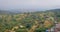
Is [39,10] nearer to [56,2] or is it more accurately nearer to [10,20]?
[56,2]

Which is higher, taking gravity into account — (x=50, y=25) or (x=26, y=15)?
(x=26, y=15)

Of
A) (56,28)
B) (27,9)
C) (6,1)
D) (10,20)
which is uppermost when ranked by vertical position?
(6,1)

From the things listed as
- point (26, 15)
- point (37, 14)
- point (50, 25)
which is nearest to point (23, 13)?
point (26, 15)

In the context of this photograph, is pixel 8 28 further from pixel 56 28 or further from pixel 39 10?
pixel 56 28

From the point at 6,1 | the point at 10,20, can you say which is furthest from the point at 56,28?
the point at 6,1

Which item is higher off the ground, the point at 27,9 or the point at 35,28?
the point at 27,9

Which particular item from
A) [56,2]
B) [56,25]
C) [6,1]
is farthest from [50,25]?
[6,1]

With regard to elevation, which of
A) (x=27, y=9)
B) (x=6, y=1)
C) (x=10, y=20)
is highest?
(x=6, y=1)
